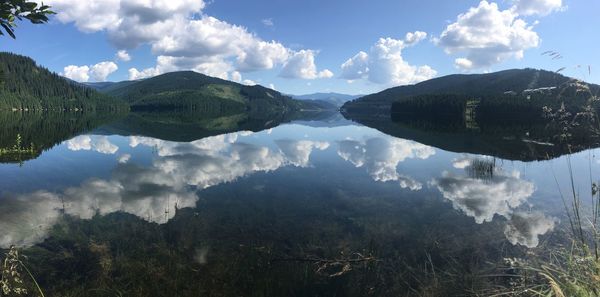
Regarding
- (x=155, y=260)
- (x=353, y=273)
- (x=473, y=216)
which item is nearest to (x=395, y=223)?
(x=473, y=216)

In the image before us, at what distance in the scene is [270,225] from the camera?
20594mm

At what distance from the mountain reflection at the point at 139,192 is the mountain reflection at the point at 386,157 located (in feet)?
24.4

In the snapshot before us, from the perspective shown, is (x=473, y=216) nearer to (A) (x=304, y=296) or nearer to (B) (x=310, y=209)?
(B) (x=310, y=209)

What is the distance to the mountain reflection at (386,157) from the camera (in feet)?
117

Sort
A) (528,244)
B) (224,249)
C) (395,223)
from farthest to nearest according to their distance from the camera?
(395,223), (528,244), (224,249)

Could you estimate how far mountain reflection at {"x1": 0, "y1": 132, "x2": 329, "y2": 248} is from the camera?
2030cm

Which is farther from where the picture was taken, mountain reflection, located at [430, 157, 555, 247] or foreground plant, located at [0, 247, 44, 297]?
mountain reflection, located at [430, 157, 555, 247]

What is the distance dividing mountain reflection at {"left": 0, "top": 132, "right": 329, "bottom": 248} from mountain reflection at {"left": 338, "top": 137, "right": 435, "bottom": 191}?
24.4ft

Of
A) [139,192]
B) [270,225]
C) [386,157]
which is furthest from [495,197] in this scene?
[139,192]

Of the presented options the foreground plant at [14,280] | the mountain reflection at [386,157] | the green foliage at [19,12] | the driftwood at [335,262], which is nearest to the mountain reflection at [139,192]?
the foreground plant at [14,280]

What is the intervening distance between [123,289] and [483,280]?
1346 cm

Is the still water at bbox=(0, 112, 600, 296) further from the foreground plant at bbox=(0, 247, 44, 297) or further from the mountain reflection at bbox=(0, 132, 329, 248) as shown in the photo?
the foreground plant at bbox=(0, 247, 44, 297)

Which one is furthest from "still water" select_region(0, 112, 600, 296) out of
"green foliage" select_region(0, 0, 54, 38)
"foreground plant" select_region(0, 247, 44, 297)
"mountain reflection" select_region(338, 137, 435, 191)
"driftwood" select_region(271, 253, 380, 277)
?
"green foliage" select_region(0, 0, 54, 38)

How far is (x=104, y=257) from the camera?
15492 millimetres
